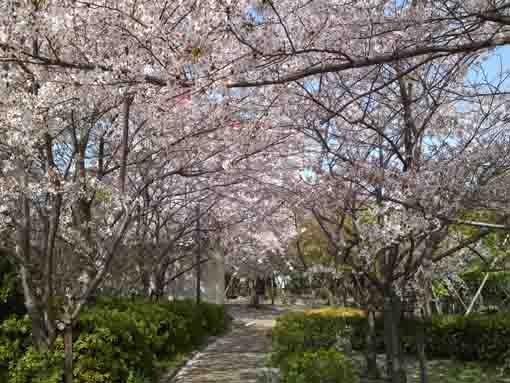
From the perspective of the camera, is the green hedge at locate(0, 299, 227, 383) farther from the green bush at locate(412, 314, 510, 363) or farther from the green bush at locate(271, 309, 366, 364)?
the green bush at locate(412, 314, 510, 363)

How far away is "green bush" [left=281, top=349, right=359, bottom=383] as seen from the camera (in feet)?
15.8

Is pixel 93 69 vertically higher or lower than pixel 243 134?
lower

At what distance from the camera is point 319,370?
193 inches

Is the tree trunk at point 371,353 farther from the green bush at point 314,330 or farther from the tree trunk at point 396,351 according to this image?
the tree trunk at point 396,351

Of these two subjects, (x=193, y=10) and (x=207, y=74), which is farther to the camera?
(x=193, y=10)

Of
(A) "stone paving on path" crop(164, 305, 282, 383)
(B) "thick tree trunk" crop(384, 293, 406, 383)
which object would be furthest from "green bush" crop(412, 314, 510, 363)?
(B) "thick tree trunk" crop(384, 293, 406, 383)

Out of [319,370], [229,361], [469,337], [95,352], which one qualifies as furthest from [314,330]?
[469,337]

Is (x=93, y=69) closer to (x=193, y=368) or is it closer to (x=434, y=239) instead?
(x=434, y=239)

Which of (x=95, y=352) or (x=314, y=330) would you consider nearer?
(x=95, y=352)

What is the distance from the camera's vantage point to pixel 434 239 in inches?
218

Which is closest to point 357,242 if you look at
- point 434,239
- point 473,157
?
point 434,239

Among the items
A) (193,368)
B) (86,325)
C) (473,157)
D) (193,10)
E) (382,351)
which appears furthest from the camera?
(382,351)

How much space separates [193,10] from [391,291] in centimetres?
451

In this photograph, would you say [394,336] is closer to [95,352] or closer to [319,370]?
[319,370]
